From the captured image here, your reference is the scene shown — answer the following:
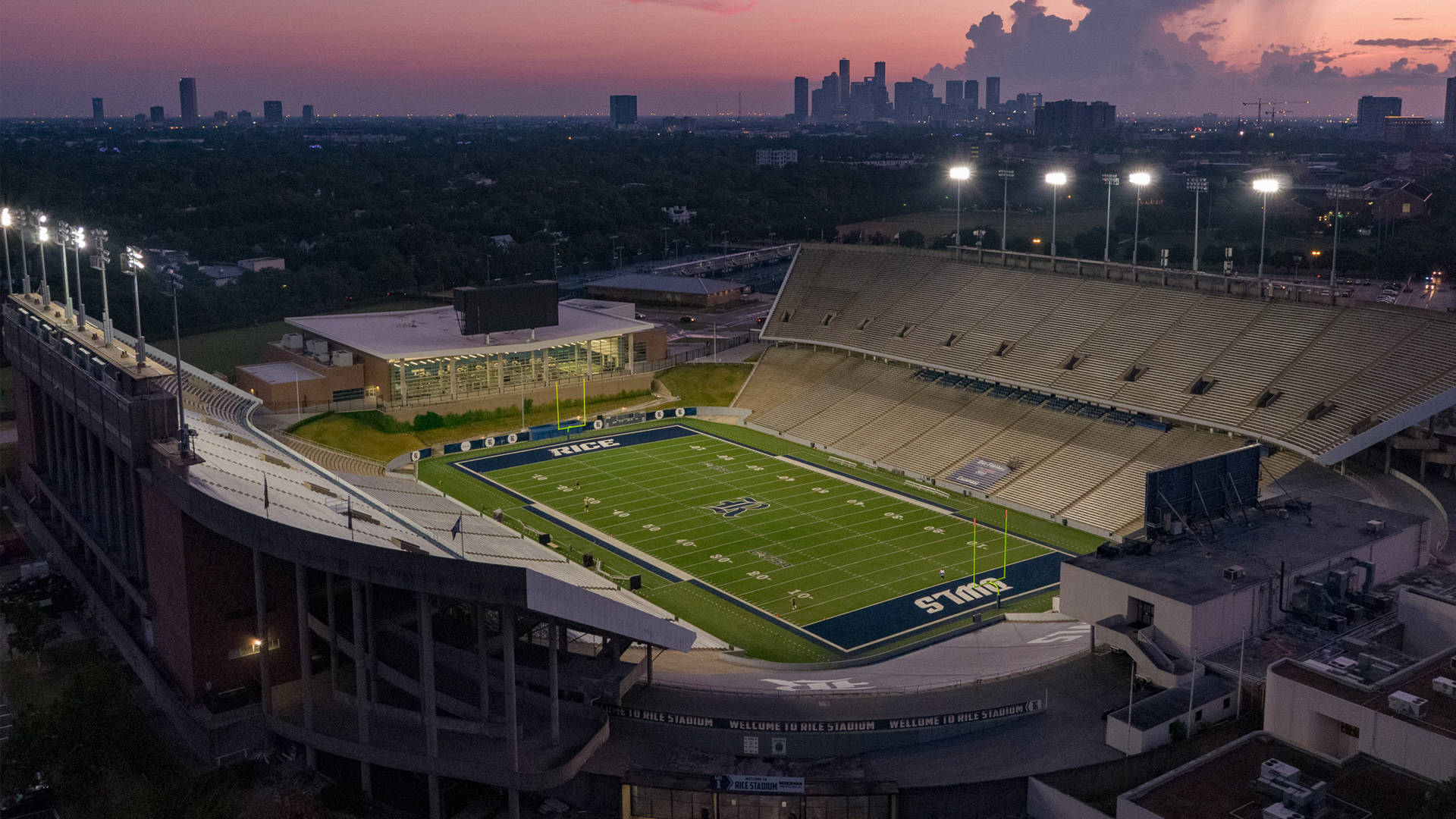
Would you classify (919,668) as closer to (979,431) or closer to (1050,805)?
(1050,805)

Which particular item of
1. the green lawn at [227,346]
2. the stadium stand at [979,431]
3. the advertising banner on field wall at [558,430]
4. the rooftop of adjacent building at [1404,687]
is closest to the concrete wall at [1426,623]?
the rooftop of adjacent building at [1404,687]

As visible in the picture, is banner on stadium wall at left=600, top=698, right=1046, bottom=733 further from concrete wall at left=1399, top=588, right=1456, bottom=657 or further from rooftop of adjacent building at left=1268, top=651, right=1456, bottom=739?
concrete wall at left=1399, top=588, right=1456, bottom=657

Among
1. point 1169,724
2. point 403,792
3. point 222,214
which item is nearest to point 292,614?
point 403,792

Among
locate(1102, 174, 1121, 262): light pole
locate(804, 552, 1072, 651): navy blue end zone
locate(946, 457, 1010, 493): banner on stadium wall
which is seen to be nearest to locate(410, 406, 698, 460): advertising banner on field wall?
locate(946, 457, 1010, 493): banner on stadium wall

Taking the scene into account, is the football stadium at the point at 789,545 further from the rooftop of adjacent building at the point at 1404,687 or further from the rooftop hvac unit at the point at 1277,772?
the rooftop hvac unit at the point at 1277,772

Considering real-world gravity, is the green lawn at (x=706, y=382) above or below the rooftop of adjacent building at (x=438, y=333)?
below

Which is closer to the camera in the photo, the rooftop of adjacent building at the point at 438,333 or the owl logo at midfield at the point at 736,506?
the owl logo at midfield at the point at 736,506
